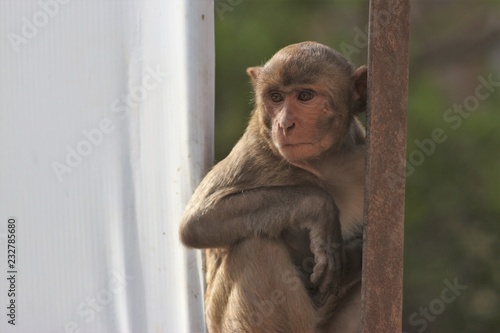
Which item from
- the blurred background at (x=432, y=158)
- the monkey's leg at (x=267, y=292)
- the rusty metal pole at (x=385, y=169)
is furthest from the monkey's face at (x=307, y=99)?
the blurred background at (x=432, y=158)

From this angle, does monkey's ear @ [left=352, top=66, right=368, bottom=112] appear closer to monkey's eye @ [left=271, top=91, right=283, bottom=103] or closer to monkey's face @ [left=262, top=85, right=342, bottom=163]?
monkey's face @ [left=262, top=85, right=342, bottom=163]

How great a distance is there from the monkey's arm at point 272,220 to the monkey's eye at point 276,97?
528mm

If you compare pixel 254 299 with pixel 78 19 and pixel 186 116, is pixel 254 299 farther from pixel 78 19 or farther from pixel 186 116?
pixel 78 19

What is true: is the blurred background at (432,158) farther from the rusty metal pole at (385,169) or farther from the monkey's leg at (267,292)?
the rusty metal pole at (385,169)

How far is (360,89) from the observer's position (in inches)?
211

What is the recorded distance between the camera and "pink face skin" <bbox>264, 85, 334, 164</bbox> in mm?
5172

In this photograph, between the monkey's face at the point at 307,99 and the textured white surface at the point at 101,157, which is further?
the textured white surface at the point at 101,157

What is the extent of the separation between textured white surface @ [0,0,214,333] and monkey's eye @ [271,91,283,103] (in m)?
0.57

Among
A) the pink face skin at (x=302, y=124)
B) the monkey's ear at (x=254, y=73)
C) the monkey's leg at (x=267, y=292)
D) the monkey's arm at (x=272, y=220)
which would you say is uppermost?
the monkey's ear at (x=254, y=73)

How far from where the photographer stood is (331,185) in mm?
5605

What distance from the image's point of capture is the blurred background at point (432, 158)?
34.3ft

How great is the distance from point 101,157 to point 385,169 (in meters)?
1.95

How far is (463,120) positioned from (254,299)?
6.24m

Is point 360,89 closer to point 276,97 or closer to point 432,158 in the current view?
point 276,97
